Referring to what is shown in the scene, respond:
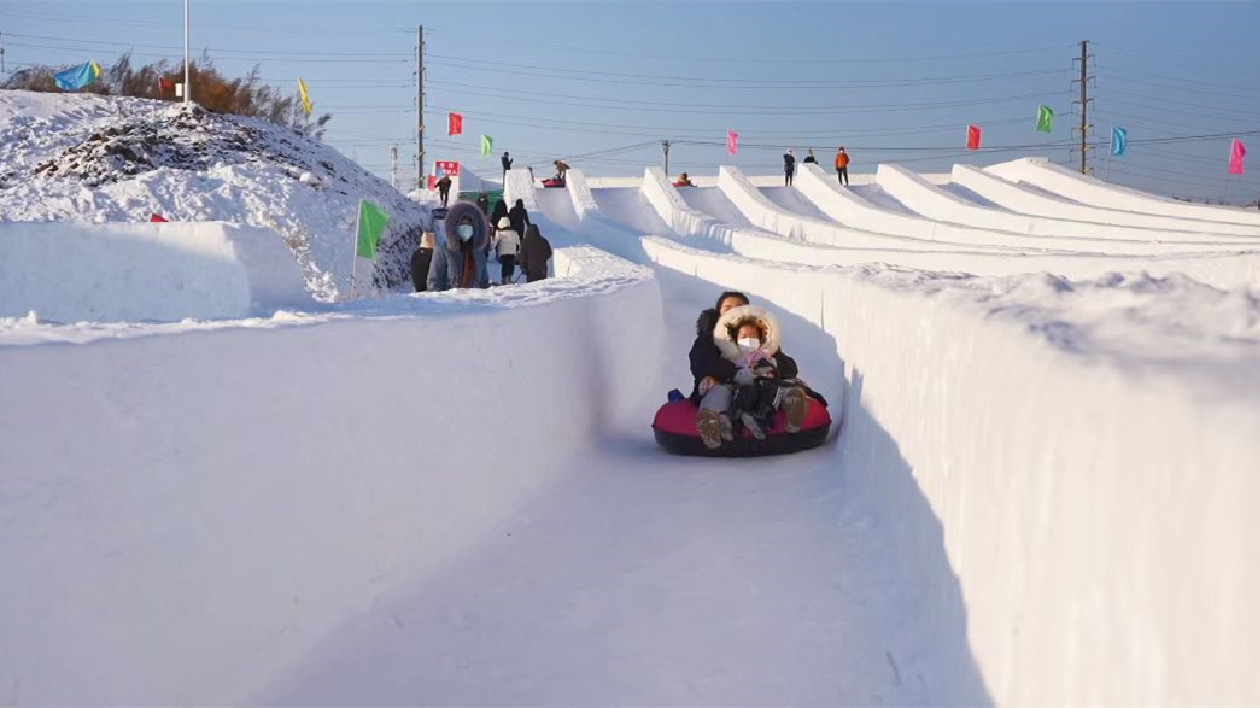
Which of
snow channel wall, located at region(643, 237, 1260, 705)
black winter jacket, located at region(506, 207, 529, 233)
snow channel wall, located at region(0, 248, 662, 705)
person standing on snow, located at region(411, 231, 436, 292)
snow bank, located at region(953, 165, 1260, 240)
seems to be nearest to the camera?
snow channel wall, located at region(643, 237, 1260, 705)

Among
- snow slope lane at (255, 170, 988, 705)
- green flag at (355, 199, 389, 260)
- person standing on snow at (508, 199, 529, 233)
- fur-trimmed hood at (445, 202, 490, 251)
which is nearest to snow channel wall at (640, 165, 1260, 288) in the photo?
snow slope lane at (255, 170, 988, 705)

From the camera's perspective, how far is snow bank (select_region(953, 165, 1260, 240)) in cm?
2575

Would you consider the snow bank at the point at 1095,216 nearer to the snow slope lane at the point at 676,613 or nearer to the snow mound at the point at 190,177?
the snow mound at the point at 190,177

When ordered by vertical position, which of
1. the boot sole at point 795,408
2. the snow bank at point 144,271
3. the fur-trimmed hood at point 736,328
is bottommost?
the boot sole at point 795,408

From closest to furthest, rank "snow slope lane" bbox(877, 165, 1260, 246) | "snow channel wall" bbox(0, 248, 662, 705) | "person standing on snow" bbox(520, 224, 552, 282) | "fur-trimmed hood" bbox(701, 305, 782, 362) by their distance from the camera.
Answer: "snow channel wall" bbox(0, 248, 662, 705), "fur-trimmed hood" bbox(701, 305, 782, 362), "person standing on snow" bbox(520, 224, 552, 282), "snow slope lane" bbox(877, 165, 1260, 246)

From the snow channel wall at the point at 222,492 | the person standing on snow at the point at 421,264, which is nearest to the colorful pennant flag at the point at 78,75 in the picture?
the person standing on snow at the point at 421,264

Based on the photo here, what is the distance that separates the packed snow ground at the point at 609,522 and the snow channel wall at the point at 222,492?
0.01 m

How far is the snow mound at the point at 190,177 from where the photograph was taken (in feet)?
95.7

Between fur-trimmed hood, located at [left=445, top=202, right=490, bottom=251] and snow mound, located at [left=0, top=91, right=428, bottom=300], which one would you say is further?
snow mound, located at [left=0, top=91, right=428, bottom=300]

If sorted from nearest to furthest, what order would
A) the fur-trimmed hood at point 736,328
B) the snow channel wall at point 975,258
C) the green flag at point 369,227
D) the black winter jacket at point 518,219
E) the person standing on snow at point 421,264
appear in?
the fur-trimmed hood at point 736,328, the snow channel wall at point 975,258, the person standing on snow at point 421,264, the green flag at point 369,227, the black winter jacket at point 518,219

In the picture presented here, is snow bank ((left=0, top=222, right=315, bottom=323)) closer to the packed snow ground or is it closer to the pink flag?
the packed snow ground

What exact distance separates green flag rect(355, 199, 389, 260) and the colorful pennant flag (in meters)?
26.1

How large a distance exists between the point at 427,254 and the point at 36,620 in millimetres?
14755

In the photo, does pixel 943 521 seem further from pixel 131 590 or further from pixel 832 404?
pixel 832 404
